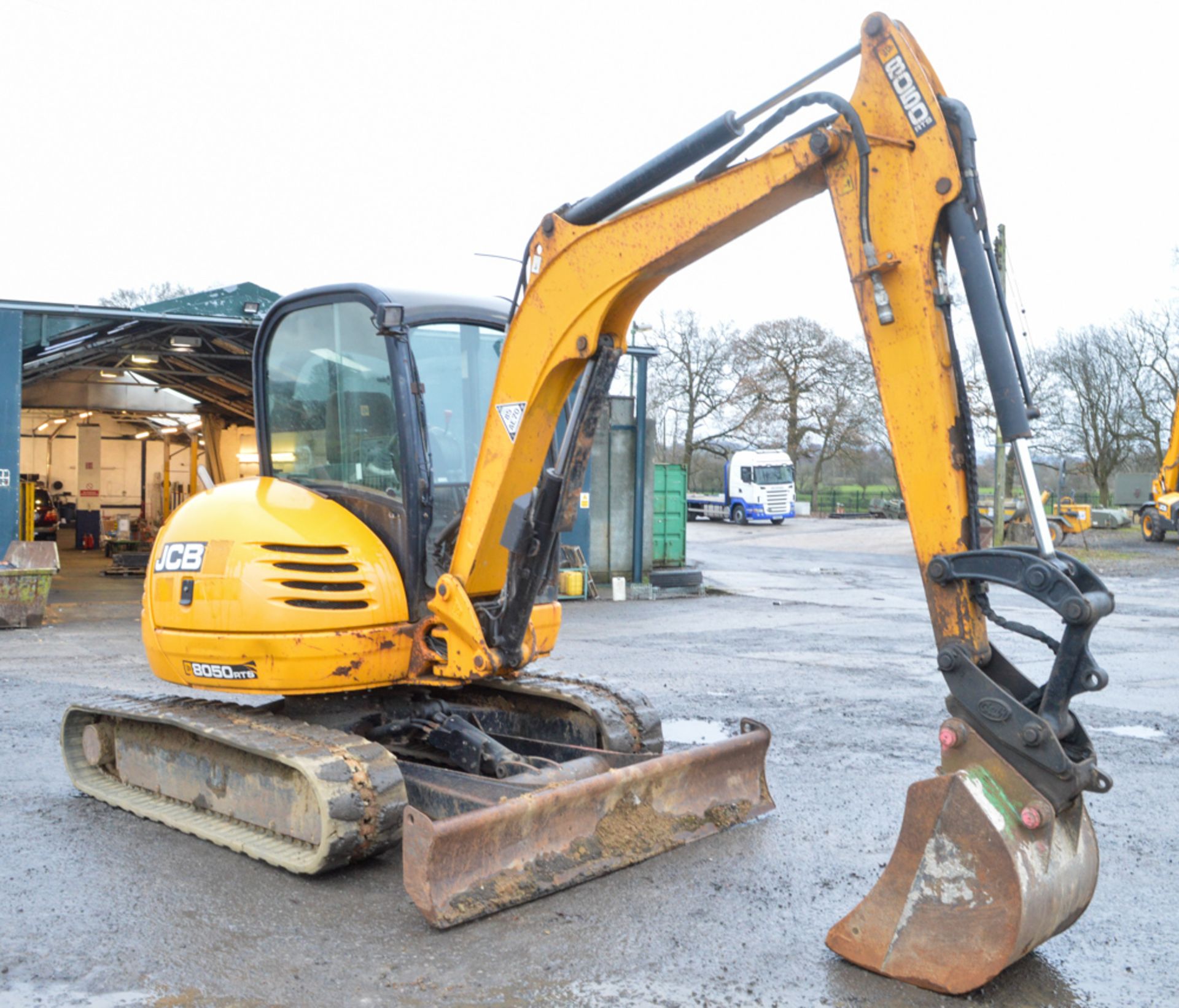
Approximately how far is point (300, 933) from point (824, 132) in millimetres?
3554

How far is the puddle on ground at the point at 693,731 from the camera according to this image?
752 cm

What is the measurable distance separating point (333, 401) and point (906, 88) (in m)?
3.16

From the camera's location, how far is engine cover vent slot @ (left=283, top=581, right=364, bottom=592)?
17.1 ft

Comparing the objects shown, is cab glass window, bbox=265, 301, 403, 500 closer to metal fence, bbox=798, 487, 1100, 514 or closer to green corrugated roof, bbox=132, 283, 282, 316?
green corrugated roof, bbox=132, 283, 282, 316

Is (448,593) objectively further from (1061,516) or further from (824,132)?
(1061,516)

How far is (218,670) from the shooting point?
17.6 ft

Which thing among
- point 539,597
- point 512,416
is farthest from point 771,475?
point 512,416

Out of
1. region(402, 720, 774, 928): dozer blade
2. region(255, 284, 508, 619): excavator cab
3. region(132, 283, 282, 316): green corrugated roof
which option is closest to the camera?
region(402, 720, 774, 928): dozer blade

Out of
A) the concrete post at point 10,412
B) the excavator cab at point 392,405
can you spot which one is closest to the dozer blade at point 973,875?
the excavator cab at point 392,405

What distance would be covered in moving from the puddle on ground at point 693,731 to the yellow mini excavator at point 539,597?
1.56 m

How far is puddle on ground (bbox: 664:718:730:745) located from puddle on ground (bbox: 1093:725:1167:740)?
2.73 meters

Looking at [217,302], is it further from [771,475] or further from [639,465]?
[771,475]

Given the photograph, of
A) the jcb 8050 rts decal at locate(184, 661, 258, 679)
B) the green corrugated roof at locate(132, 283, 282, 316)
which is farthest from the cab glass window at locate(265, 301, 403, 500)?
the green corrugated roof at locate(132, 283, 282, 316)

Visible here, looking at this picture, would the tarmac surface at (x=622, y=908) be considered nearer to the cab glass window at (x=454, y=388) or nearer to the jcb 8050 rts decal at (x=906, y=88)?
the cab glass window at (x=454, y=388)
